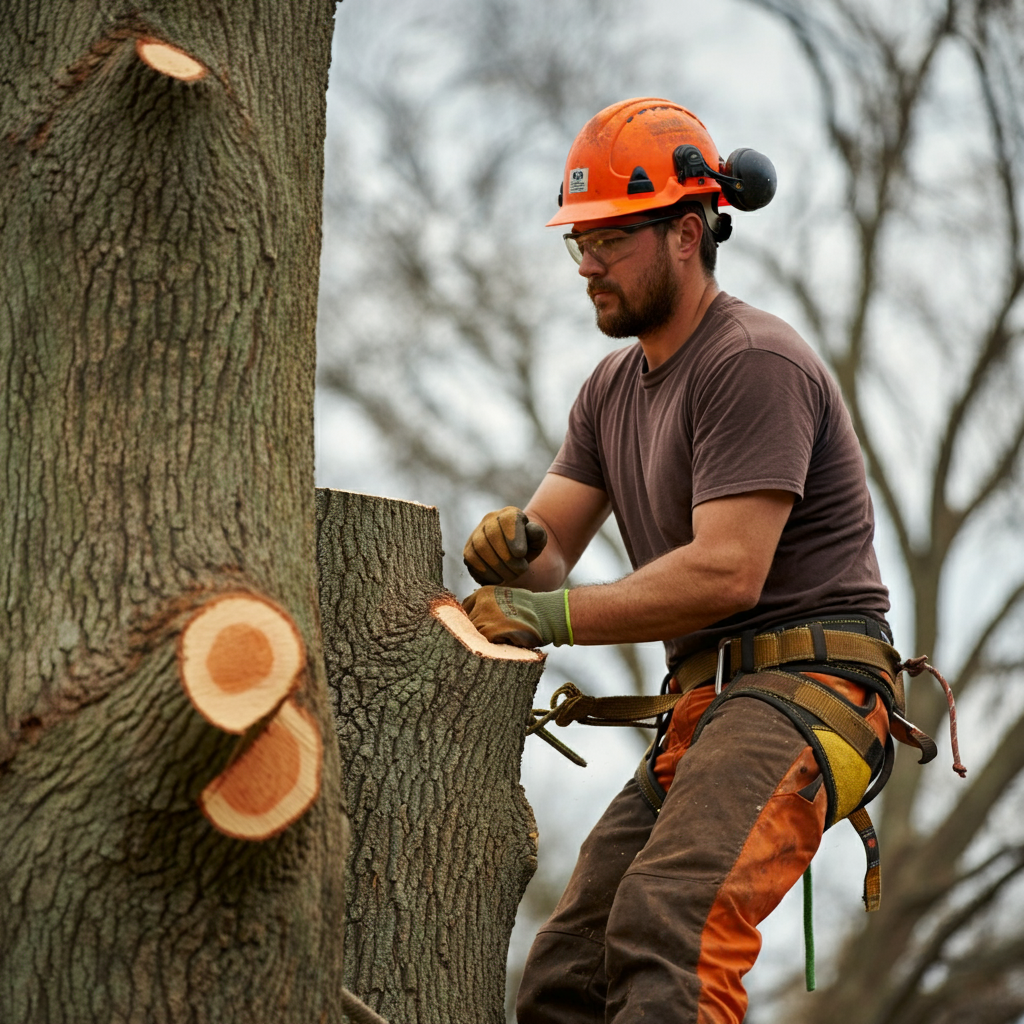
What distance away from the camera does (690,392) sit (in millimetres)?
3201

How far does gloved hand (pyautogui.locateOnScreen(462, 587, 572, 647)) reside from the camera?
3.02m

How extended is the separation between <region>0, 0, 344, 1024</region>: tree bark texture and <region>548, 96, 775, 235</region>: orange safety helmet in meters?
1.10

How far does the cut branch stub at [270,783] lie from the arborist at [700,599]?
941 millimetres

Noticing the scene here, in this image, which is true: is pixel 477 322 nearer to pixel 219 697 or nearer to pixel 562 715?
pixel 562 715

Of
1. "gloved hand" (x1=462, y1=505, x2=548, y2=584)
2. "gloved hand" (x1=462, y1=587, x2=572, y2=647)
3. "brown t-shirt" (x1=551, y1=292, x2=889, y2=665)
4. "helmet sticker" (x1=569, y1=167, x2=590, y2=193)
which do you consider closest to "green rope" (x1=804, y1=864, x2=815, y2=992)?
"brown t-shirt" (x1=551, y1=292, x2=889, y2=665)

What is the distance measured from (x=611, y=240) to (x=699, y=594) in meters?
1.07

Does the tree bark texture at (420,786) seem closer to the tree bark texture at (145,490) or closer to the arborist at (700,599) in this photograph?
the arborist at (700,599)

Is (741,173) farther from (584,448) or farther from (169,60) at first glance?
(169,60)

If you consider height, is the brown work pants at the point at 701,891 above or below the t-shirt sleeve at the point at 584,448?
below

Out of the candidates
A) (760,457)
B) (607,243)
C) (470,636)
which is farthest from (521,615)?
(607,243)

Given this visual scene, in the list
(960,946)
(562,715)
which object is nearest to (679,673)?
(562,715)

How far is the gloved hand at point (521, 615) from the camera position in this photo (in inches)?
119

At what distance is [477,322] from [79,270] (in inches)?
442

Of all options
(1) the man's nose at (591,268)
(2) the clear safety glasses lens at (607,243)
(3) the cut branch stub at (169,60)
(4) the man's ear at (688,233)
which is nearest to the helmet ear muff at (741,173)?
(4) the man's ear at (688,233)
